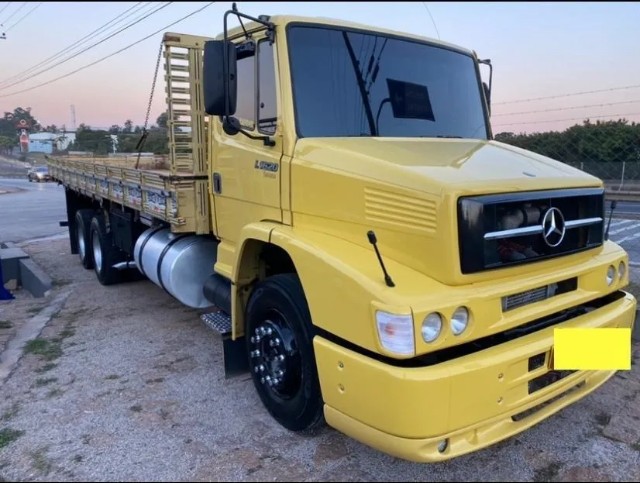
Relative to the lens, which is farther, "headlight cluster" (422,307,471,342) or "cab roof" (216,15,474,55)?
"cab roof" (216,15,474,55)

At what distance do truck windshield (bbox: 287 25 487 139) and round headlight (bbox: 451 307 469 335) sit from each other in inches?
57.0

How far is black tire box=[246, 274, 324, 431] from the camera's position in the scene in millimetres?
3049

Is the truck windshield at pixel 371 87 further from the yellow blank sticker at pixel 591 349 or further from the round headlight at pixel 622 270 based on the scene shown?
the yellow blank sticker at pixel 591 349

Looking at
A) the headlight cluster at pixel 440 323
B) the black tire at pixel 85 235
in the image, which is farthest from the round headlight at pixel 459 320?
the black tire at pixel 85 235

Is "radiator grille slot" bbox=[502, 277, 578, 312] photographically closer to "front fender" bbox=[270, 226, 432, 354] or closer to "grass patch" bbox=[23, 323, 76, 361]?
"front fender" bbox=[270, 226, 432, 354]

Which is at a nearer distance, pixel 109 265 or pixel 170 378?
pixel 170 378

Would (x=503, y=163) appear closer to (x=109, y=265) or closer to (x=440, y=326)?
(x=440, y=326)

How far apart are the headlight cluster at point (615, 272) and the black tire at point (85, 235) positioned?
23.3 ft

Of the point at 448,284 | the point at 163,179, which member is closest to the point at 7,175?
the point at 163,179

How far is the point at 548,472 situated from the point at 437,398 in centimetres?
111

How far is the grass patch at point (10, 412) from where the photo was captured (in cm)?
365

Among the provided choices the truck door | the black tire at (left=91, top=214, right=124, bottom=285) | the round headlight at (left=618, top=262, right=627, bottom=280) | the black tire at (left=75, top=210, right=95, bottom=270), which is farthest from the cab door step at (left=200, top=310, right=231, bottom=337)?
the black tire at (left=75, top=210, right=95, bottom=270)

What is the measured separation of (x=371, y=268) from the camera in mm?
2658

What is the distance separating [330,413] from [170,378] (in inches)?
76.7
